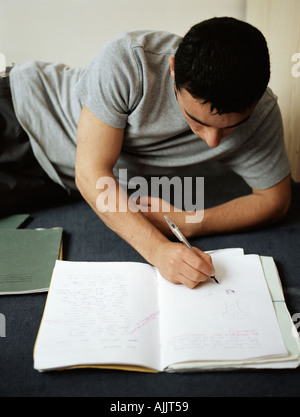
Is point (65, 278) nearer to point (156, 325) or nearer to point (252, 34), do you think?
point (156, 325)

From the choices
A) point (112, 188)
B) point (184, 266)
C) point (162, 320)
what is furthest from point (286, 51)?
point (162, 320)

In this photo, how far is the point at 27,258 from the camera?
1.05 metres

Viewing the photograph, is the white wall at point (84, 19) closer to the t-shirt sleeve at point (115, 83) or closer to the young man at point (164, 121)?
the young man at point (164, 121)

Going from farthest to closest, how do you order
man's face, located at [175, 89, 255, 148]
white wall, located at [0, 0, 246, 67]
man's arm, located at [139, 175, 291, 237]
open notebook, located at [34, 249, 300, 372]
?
white wall, located at [0, 0, 246, 67] → man's arm, located at [139, 175, 291, 237] → man's face, located at [175, 89, 255, 148] → open notebook, located at [34, 249, 300, 372]

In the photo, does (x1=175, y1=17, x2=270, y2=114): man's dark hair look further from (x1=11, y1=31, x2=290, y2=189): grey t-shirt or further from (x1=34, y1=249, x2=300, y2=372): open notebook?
(x1=34, y1=249, x2=300, y2=372): open notebook

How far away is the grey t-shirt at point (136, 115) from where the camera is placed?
1.04 m

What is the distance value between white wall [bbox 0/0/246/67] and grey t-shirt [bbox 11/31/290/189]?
0.43 metres

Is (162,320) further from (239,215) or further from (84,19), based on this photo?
(84,19)

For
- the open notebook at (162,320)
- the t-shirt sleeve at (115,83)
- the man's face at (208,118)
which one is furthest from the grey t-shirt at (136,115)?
the open notebook at (162,320)

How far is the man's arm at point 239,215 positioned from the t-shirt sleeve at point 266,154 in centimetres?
3

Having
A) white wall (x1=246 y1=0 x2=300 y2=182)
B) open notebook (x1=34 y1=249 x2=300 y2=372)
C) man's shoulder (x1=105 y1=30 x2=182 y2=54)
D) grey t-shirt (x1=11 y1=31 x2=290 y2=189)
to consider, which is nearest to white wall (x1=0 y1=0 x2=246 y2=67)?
white wall (x1=246 y1=0 x2=300 y2=182)

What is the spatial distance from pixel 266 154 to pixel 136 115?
→ 39 cm

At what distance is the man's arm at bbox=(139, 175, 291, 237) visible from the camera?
114 cm

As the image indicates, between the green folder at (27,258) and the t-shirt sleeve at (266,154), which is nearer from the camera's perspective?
the green folder at (27,258)
